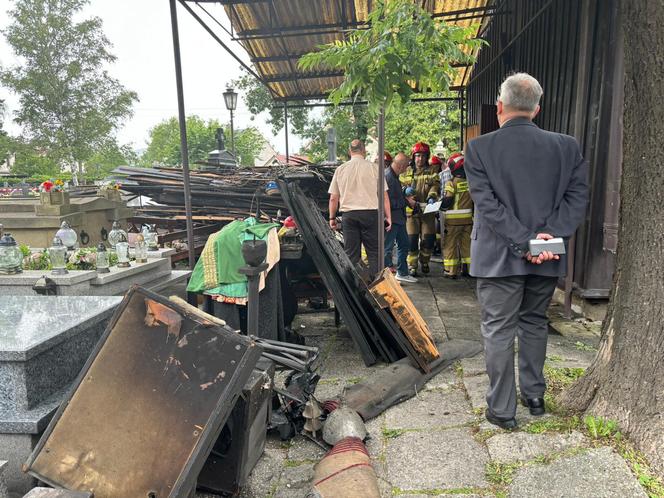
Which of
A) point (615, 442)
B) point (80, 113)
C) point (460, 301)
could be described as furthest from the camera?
point (80, 113)

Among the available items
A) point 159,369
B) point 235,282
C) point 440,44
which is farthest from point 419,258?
point 159,369

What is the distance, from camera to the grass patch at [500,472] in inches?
96.5

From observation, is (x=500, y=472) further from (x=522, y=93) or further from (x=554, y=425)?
(x=522, y=93)

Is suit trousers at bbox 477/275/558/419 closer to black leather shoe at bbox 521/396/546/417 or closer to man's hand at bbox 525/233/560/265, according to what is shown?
black leather shoe at bbox 521/396/546/417

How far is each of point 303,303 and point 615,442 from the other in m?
4.38

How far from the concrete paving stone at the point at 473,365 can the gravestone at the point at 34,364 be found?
2644 mm

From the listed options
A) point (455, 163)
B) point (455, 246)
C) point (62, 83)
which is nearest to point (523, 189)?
point (455, 163)

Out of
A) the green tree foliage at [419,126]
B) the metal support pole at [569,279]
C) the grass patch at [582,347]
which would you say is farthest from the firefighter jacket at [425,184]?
the green tree foliage at [419,126]

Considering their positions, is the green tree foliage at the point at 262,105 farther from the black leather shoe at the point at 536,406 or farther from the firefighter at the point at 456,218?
the black leather shoe at the point at 536,406

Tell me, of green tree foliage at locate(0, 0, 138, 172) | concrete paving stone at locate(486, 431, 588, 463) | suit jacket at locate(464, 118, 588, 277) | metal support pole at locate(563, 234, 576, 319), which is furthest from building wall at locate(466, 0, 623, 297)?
green tree foliage at locate(0, 0, 138, 172)

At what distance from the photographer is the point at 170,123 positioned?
80.8m

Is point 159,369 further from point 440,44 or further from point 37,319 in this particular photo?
point 440,44

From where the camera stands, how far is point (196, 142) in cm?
5422

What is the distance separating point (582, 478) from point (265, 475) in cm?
162
